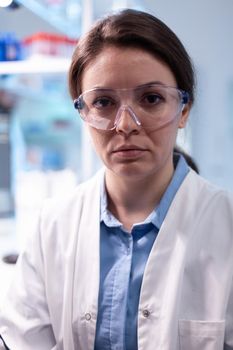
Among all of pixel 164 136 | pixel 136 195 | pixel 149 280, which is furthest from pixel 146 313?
pixel 164 136

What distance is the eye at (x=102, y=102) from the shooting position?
2.67ft

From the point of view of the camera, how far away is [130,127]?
77 cm

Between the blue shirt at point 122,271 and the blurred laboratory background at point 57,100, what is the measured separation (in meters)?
0.24

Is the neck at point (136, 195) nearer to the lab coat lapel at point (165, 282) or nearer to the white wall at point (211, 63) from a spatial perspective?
the lab coat lapel at point (165, 282)

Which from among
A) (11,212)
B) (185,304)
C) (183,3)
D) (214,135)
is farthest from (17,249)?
(183,3)

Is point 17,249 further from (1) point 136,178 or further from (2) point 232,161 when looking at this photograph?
(2) point 232,161

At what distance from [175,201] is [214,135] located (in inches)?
77.2

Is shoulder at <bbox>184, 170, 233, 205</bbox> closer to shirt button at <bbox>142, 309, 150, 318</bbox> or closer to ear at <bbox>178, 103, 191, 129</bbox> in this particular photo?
ear at <bbox>178, 103, 191, 129</bbox>

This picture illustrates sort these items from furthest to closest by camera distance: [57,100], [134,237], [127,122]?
[57,100], [134,237], [127,122]

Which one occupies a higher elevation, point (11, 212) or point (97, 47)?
point (97, 47)

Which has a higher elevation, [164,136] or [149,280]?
[164,136]

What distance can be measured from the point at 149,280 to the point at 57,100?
8.32 feet

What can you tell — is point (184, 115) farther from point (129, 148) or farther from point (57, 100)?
point (57, 100)

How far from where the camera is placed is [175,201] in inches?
35.3
